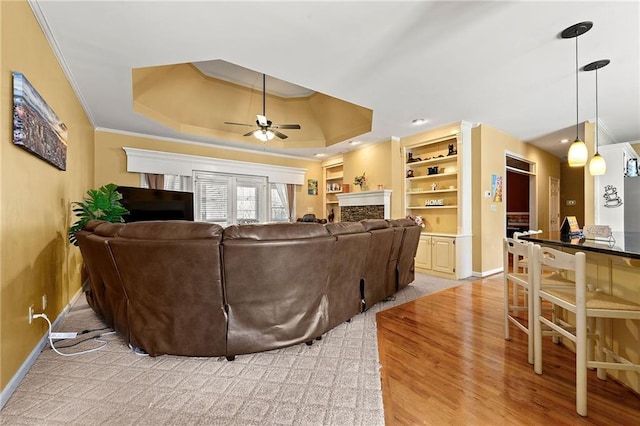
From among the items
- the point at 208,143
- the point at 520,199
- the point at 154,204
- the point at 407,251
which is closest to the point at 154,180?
the point at 154,204

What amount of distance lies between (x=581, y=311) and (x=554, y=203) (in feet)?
25.6

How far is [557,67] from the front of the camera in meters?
3.07

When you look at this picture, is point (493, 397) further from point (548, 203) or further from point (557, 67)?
point (548, 203)

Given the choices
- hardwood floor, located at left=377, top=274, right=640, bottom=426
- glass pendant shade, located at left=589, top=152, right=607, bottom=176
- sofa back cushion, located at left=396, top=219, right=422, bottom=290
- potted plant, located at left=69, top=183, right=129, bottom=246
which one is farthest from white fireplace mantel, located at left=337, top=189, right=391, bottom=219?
potted plant, located at left=69, top=183, right=129, bottom=246

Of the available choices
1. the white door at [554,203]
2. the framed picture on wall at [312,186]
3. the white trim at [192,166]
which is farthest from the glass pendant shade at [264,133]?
the white door at [554,203]

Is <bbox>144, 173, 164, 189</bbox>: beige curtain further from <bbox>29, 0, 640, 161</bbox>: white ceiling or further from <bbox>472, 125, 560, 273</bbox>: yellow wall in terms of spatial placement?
<bbox>472, 125, 560, 273</bbox>: yellow wall

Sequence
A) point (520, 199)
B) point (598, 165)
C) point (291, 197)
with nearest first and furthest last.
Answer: point (598, 165)
point (291, 197)
point (520, 199)

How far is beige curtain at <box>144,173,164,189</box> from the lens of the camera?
17.9 ft

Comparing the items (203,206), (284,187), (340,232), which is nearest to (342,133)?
(284,187)

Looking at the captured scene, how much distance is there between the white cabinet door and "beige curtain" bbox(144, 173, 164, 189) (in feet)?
17.9

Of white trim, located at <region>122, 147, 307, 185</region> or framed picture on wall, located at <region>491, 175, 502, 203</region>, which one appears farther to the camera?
white trim, located at <region>122, 147, 307, 185</region>

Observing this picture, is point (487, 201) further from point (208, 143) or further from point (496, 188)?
point (208, 143)

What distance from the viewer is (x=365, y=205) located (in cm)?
629

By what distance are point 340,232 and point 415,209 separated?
3886 millimetres
